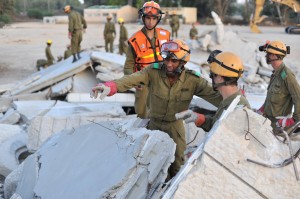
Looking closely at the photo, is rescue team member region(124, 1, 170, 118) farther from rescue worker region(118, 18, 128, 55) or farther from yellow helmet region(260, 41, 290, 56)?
rescue worker region(118, 18, 128, 55)

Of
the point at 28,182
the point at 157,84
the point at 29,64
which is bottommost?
the point at 29,64

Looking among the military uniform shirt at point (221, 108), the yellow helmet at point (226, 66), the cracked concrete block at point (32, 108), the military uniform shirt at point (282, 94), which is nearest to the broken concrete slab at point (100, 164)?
the military uniform shirt at point (221, 108)

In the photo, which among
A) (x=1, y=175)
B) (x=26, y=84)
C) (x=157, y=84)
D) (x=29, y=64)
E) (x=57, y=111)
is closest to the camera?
(x=157, y=84)

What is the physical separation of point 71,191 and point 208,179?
0.95 metres

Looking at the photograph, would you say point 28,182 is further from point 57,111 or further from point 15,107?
point 15,107

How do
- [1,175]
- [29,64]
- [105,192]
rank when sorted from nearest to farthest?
[105,192] → [1,175] → [29,64]

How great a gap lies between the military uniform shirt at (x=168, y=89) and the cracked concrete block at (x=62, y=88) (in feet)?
12.7

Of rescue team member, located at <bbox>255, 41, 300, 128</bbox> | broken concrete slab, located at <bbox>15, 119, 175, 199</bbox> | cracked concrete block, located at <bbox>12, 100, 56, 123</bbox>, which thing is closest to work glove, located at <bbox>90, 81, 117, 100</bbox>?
broken concrete slab, located at <bbox>15, 119, 175, 199</bbox>

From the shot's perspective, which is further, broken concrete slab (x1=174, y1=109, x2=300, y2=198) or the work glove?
the work glove

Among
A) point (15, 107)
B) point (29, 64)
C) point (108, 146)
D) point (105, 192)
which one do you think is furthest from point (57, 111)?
point (29, 64)

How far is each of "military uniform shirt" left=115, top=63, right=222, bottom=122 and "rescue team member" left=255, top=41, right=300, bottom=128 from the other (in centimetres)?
78

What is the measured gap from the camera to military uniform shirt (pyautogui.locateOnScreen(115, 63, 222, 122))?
373 cm

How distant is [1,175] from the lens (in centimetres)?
455

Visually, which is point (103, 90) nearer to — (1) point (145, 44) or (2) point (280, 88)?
(1) point (145, 44)
